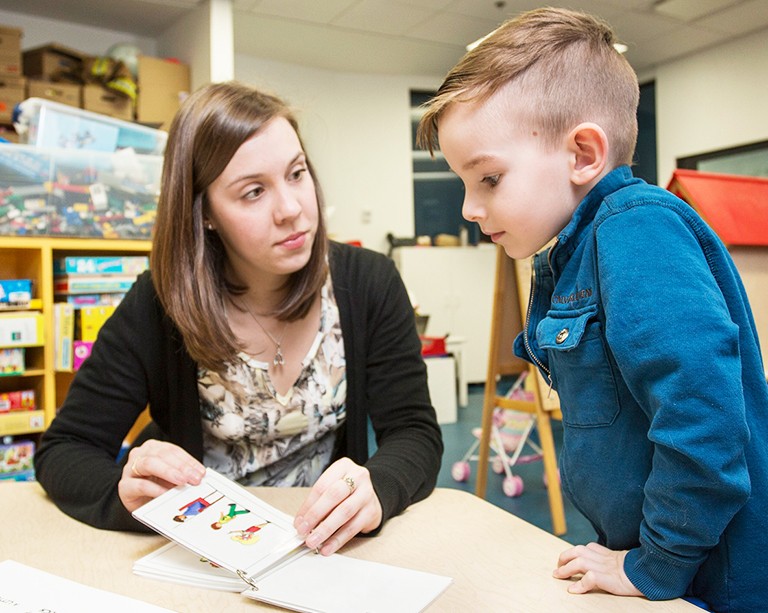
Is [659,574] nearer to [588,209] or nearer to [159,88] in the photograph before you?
[588,209]

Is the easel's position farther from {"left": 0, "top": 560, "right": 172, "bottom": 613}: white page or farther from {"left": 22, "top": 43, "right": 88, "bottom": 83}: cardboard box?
{"left": 22, "top": 43, "right": 88, "bottom": 83}: cardboard box

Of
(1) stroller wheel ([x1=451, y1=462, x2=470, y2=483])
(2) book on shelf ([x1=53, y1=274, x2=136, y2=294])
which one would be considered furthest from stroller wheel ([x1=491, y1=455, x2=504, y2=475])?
(2) book on shelf ([x1=53, y1=274, x2=136, y2=294])

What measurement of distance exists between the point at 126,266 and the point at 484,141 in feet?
7.35

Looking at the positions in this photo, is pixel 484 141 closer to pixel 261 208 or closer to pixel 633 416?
pixel 633 416

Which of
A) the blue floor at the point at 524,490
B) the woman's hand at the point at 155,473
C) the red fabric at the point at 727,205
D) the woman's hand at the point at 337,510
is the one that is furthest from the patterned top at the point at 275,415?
the blue floor at the point at 524,490

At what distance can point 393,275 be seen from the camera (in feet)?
4.25

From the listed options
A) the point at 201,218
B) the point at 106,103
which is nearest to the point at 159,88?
the point at 106,103

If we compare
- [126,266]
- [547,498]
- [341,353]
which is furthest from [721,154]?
[341,353]

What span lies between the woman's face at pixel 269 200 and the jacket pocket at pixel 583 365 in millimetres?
554

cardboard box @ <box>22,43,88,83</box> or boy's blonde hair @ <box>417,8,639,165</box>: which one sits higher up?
cardboard box @ <box>22,43,88,83</box>

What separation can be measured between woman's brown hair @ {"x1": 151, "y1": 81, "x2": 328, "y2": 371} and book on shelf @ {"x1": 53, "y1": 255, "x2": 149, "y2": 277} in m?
1.53

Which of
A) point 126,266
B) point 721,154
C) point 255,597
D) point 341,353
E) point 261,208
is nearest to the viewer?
point 255,597

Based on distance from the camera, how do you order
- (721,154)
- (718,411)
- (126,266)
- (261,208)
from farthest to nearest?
1. (721,154)
2. (126,266)
3. (261,208)
4. (718,411)

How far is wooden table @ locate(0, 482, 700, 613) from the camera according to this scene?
642 millimetres
